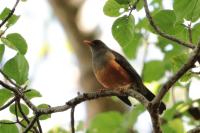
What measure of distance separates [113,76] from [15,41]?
229cm

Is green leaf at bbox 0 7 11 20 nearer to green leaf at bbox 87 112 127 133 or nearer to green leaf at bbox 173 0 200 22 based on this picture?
green leaf at bbox 173 0 200 22

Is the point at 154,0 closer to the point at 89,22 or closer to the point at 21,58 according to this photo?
the point at 21,58

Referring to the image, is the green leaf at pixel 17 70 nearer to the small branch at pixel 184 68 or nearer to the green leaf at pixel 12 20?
the green leaf at pixel 12 20

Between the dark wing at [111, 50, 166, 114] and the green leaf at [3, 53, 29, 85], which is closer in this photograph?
the green leaf at [3, 53, 29, 85]

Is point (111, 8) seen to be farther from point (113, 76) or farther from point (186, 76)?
point (113, 76)

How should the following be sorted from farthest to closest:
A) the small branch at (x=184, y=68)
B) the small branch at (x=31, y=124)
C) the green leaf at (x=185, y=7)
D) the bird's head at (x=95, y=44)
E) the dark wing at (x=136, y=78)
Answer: the bird's head at (x=95, y=44)
the dark wing at (x=136, y=78)
the small branch at (x=31, y=124)
the green leaf at (x=185, y=7)
the small branch at (x=184, y=68)

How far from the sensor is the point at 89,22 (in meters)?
7.02

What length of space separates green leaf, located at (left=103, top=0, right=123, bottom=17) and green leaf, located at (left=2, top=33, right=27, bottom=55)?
0.54 metres

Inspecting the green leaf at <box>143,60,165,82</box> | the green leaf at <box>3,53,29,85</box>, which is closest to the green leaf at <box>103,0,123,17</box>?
the green leaf at <box>3,53,29,85</box>

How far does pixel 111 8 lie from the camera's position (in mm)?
2984

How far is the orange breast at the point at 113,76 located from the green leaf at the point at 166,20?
221 cm

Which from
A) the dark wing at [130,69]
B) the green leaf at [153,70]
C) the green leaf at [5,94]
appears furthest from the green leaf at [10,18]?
the dark wing at [130,69]

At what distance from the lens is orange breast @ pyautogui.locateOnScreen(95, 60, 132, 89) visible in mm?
5172

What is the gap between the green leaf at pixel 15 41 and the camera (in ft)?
9.81
